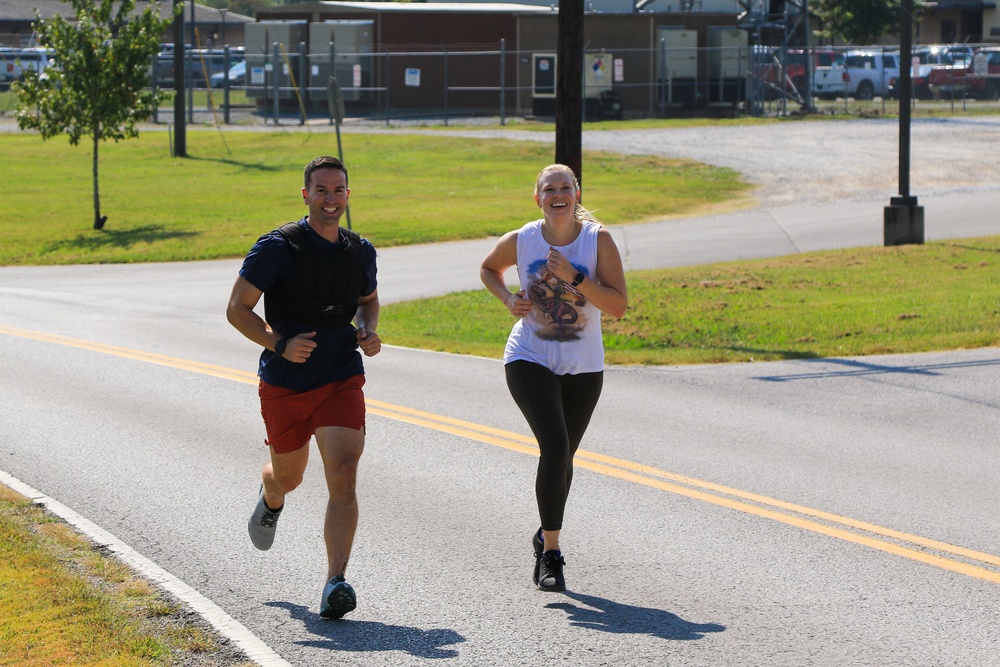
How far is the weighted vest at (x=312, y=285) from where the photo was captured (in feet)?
18.9

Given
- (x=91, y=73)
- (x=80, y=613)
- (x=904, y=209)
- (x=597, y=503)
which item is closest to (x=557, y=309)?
(x=597, y=503)

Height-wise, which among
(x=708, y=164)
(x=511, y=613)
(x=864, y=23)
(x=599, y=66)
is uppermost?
(x=864, y=23)

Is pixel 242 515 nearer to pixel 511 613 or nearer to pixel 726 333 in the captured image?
pixel 511 613

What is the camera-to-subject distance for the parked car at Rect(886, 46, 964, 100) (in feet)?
179

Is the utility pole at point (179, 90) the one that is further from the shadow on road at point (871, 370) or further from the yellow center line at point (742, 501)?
the yellow center line at point (742, 501)

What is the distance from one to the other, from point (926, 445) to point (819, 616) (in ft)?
13.2

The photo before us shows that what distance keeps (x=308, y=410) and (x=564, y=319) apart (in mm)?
1260

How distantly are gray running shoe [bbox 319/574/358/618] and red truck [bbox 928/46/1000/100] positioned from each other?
5119 centimetres

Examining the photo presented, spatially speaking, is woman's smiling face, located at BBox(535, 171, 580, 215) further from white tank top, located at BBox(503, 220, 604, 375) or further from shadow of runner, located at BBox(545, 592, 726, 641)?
shadow of runner, located at BBox(545, 592, 726, 641)

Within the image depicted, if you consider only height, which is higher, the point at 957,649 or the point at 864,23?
the point at 864,23

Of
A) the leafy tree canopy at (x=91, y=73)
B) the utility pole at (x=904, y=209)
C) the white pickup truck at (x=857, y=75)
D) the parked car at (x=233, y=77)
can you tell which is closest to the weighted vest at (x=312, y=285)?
the utility pole at (x=904, y=209)

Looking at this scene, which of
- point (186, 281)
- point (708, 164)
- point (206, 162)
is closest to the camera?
point (186, 281)

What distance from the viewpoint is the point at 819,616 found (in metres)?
5.74

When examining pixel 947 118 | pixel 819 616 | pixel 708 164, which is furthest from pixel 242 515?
pixel 947 118
